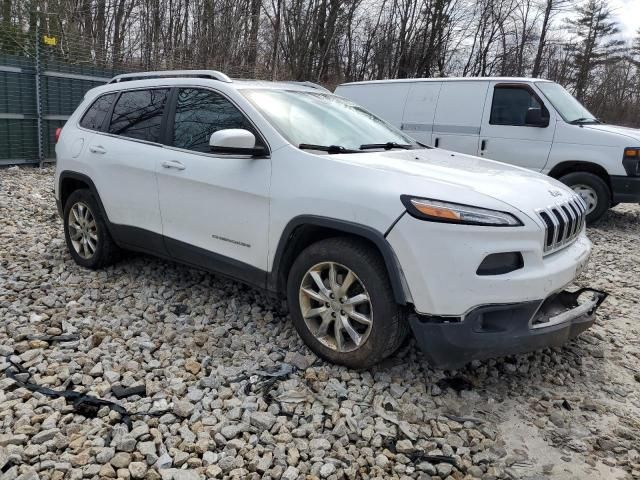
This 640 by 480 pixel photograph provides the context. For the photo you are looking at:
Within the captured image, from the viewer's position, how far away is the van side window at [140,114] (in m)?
4.04

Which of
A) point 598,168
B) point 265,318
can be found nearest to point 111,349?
point 265,318

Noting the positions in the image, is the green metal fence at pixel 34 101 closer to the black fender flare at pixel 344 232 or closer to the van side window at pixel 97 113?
the van side window at pixel 97 113

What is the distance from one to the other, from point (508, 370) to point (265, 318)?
1699 millimetres

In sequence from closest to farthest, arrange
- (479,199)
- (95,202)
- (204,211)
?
(479,199) < (204,211) < (95,202)

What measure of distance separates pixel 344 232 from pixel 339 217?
16 cm

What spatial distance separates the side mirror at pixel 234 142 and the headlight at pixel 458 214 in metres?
1.13

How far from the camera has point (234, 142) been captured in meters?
3.14

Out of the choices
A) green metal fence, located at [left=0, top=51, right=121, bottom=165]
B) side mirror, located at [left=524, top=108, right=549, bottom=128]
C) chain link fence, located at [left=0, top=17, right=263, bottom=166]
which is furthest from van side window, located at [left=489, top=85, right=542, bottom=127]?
green metal fence, located at [left=0, top=51, right=121, bottom=165]

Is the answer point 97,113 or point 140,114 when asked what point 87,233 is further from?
point 140,114

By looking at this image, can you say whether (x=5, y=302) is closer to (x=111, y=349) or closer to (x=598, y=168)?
(x=111, y=349)

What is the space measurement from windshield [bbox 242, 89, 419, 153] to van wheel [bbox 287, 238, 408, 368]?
738 mm

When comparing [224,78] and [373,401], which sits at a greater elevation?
[224,78]

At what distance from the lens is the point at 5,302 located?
3.91 meters

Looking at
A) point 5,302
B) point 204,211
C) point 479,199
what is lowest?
point 5,302
